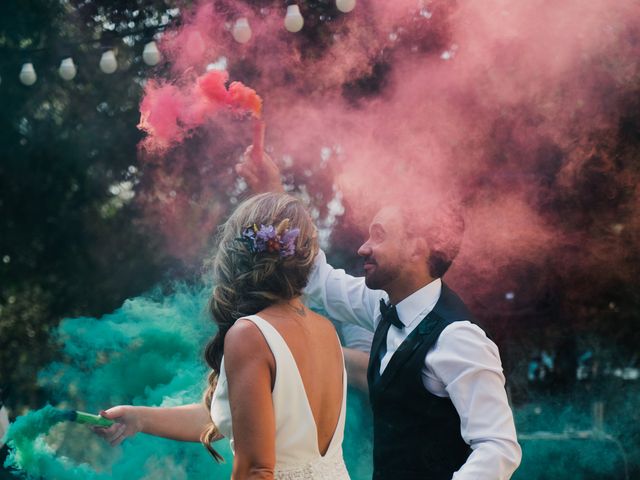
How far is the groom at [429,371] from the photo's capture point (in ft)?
7.61

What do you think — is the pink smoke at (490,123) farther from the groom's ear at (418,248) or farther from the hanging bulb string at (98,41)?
the hanging bulb string at (98,41)

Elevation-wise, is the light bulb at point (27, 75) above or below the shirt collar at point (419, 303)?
above

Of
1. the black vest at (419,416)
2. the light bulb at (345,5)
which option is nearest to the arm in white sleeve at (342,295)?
the black vest at (419,416)

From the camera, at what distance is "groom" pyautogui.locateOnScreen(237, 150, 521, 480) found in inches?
91.3

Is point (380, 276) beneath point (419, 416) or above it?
above

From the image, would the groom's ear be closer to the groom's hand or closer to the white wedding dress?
the groom's hand

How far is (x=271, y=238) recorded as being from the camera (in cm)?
203

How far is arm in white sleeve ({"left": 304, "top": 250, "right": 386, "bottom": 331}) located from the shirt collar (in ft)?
1.40

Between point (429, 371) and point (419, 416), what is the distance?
0.49 feet

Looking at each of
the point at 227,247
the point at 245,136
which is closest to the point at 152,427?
the point at 227,247

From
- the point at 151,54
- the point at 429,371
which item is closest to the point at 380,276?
the point at 429,371

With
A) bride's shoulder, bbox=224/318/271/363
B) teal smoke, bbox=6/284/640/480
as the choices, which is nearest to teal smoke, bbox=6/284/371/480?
teal smoke, bbox=6/284/640/480

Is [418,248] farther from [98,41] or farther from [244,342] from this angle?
[98,41]

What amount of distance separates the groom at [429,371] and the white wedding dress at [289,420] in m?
0.43
